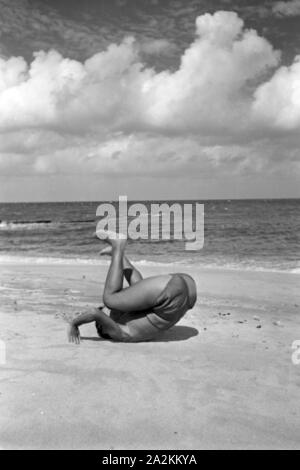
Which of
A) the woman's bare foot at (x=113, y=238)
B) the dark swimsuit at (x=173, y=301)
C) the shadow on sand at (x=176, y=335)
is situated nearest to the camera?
the dark swimsuit at (x=173, y=301)

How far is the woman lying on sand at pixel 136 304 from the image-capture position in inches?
211

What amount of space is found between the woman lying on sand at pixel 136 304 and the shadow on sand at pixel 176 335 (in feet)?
0.51

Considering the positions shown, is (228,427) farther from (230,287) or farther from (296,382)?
(230,287)

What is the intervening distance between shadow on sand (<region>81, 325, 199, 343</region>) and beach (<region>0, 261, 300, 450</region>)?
0.02m

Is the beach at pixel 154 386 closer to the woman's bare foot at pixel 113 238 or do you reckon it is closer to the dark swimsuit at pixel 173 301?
the dark swimsuit at pixel 173 301

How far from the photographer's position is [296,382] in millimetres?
4531

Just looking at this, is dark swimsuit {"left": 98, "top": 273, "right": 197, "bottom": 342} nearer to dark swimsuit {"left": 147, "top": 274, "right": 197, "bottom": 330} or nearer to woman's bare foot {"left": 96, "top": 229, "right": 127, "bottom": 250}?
dark swimsuit {"left": 147, "top": 274, "right": 197, "bottom": 330}

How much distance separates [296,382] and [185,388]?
46.2 inches

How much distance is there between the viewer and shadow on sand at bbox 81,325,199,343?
585 centimetres

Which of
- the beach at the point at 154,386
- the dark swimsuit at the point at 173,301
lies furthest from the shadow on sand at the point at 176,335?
the dark swimsuit at the point at 173,301

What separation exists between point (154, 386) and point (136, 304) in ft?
4.21

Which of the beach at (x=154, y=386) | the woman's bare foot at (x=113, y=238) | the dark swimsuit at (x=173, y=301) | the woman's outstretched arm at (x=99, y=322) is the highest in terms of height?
the woman's bare foot at (x=113, y=238)

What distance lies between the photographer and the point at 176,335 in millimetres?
6195

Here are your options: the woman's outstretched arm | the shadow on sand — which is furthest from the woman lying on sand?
the shadow on sand
